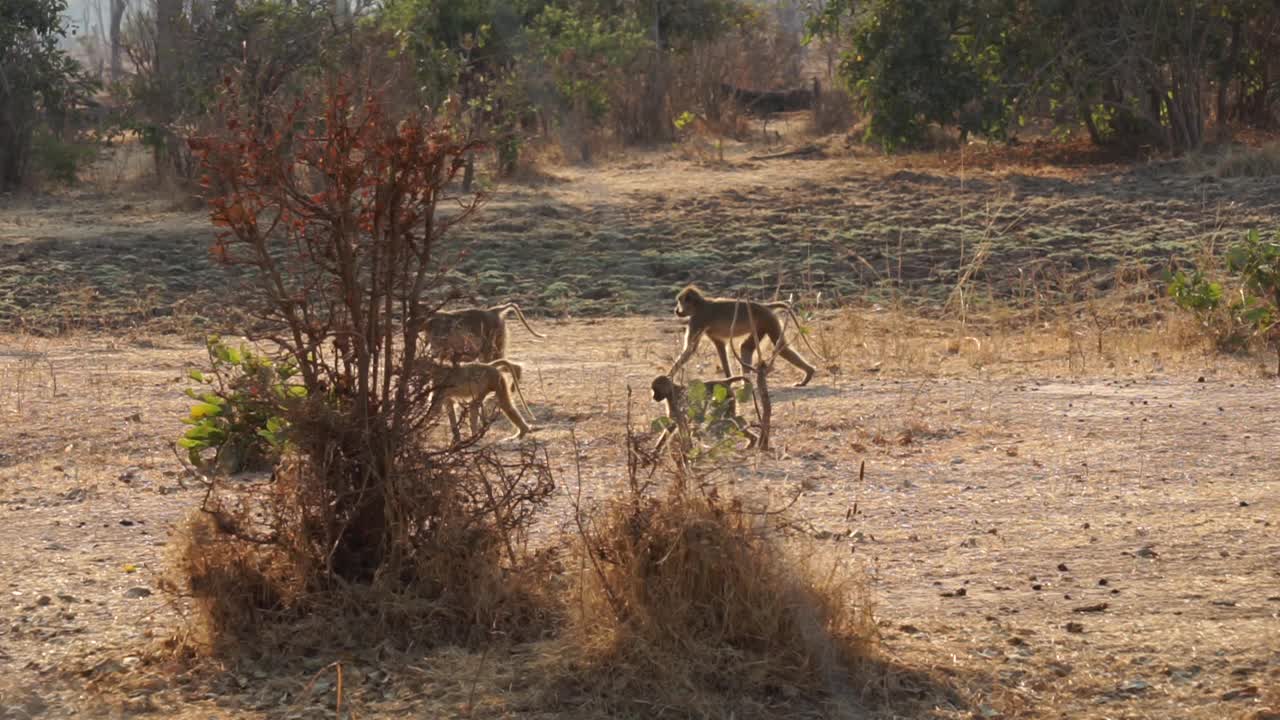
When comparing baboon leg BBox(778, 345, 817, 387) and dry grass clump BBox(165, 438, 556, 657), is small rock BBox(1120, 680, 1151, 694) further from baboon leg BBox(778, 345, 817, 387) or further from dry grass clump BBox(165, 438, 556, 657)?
baboon leg BBox(778, 345, 817, 387)

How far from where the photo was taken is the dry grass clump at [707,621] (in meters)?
4.59

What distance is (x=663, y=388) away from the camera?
7590 millimetres

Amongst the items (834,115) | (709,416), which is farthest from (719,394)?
(834,115)

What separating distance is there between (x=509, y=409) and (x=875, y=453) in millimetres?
1976

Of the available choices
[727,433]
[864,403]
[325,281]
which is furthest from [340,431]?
[864,403]

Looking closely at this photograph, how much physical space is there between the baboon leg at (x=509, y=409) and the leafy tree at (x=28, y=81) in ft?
46.2

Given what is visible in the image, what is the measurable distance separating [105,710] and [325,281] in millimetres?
1465

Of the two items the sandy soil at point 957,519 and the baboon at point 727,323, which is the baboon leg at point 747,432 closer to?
the sandy soil at point 957,519

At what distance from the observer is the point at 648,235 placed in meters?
17.1

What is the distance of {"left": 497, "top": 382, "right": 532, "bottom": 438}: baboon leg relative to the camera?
851cm

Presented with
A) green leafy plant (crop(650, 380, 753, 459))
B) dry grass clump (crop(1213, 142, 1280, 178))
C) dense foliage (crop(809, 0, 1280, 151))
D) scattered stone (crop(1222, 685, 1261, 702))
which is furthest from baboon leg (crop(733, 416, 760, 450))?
dense foliage (crop(809, 0, 1280, 151))

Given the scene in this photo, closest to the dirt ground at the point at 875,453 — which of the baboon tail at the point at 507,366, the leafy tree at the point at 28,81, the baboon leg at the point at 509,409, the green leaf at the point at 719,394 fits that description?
the baboon leg at the point at 509,409

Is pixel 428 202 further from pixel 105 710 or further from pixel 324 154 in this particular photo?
pixel 105 710

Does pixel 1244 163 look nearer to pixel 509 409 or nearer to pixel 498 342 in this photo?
pixel 498 342
